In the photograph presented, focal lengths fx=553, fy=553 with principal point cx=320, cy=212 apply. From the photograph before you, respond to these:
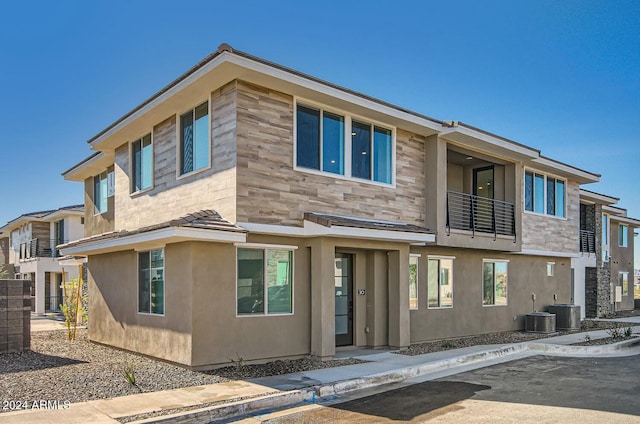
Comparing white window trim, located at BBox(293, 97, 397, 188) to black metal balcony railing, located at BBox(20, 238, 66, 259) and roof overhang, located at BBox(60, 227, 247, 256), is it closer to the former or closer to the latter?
roof overhang, located at BBox(60, 227, 247, 256)

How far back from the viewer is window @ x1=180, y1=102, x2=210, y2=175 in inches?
511

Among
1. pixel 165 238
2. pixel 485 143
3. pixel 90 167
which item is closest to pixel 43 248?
pixel 90 167

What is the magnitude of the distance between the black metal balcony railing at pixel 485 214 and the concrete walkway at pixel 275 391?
174 inches

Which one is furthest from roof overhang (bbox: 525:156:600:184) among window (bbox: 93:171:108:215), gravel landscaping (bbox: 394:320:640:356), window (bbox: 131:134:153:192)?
window (bbox: 93:171:108:215)

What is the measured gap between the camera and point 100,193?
20047 millimetres

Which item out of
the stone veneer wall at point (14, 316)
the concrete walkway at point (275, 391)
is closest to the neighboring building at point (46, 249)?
the stone veneer wall at point (14, 316)

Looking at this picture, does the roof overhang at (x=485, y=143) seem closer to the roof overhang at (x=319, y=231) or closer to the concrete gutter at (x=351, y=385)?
the roof overhang at (x=319, y=231)

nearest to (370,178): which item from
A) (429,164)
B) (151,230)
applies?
(429,164)

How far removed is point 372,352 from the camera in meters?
13.9

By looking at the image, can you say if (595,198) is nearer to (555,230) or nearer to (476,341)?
(555,230)

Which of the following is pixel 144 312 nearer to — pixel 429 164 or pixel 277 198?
pixel 277 198

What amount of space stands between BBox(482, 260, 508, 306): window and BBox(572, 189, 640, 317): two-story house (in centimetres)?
807

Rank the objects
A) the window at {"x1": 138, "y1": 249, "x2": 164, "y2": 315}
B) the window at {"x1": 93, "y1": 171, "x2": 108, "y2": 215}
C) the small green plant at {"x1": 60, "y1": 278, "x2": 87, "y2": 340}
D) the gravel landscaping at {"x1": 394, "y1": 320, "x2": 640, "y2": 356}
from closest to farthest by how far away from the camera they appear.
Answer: the window at {"x1": 138, "y1": 249, "x2": 164, "y2": 315}, the gravel landscaping at {"x1": 394, "y1": 320, "x2": 640, "y2": 356}, the small green plant at {"x1": 60, "y1": 278, "x2": 87, "y2": 340}, the window at {"x1": 93, "y1": 171, "x2": 108, "y2": 215}

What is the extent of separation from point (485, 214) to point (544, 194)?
4.05 meters
